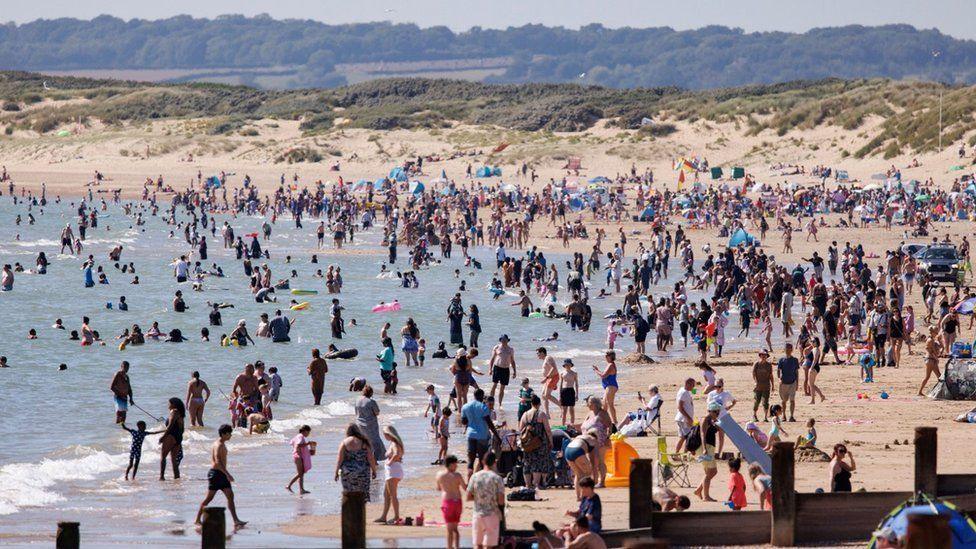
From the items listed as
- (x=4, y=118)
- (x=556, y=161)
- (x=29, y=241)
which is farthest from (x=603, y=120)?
(x=4, y=118)

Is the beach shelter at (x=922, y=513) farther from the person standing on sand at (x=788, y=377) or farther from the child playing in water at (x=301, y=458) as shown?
the person standing on sand at (x=788, y=377)

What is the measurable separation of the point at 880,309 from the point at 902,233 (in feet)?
87.9

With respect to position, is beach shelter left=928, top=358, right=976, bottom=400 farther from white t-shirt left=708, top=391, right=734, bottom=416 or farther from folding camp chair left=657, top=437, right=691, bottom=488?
folding camp chair left=657, top=437, right=691, bottom=488

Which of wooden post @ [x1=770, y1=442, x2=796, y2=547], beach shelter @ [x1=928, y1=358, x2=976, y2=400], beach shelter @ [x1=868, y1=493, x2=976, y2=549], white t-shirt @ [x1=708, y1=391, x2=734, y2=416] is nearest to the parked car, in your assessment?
beach shelter @ [x1=928, y1=358, x2=976, y2=400]

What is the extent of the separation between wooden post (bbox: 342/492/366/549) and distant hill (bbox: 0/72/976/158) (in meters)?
58.7

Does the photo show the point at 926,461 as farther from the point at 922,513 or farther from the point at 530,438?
the point at 530,438

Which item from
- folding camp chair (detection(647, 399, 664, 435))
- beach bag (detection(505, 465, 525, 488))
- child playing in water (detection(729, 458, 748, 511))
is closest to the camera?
child playing in water (detection(729, 458, 748, 511))

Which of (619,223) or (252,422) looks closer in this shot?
(252,422)

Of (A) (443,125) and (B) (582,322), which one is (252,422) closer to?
(B) (582,322)

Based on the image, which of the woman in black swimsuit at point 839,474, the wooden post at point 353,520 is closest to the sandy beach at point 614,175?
the woman in black swimsuit at point 839,474

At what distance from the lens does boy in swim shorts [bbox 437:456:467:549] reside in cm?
1116

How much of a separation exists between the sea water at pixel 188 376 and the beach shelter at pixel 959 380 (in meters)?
5.92

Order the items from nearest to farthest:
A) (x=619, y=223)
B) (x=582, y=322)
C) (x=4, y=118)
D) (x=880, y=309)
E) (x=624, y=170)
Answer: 1. (x=880, y=309)
2. (x=582, y=322)
3. (x=619, y=223)
4. (x=624, y=170)
5. (x=4, y=118)

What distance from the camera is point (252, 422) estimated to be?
67.1 ft
